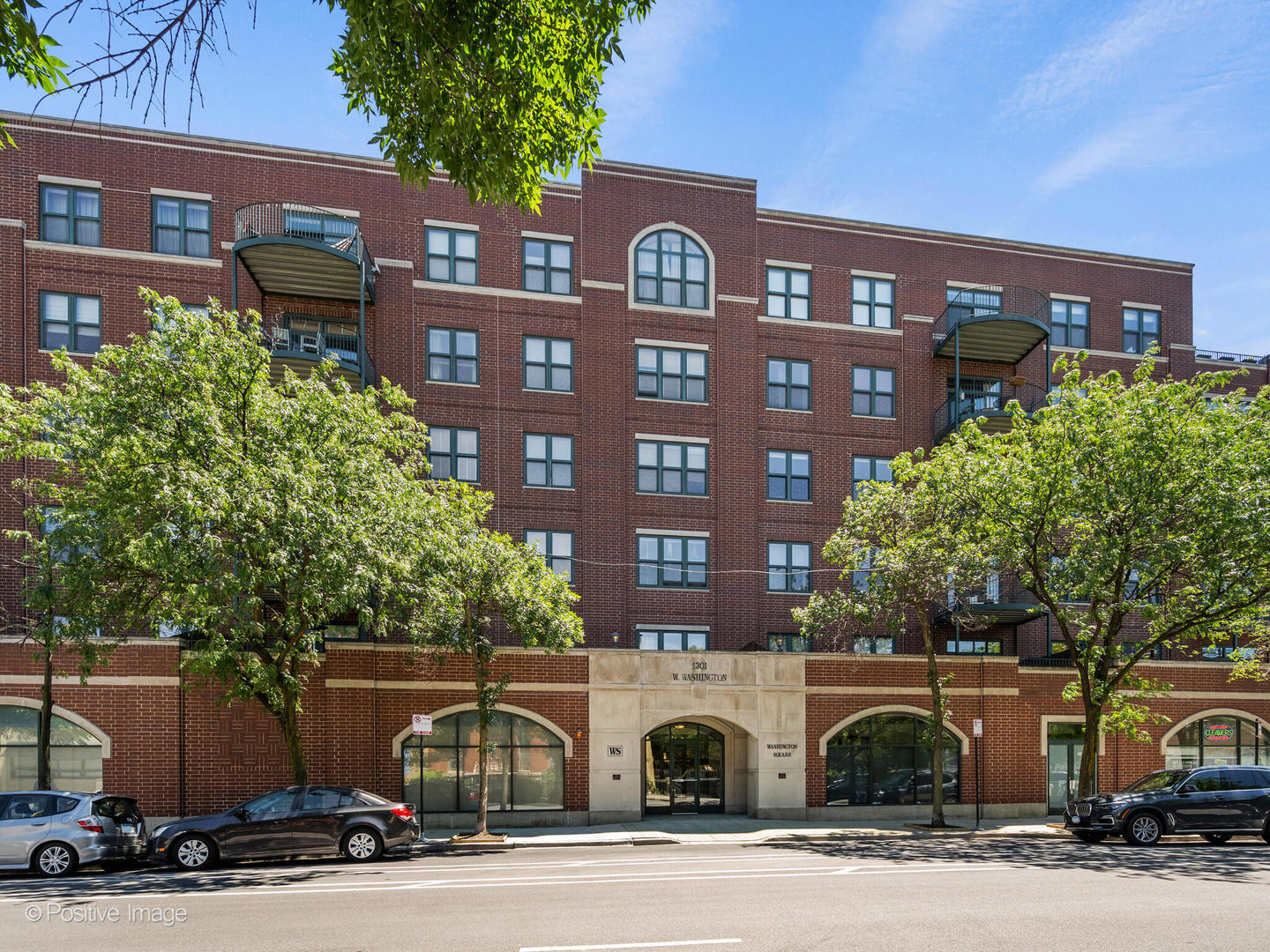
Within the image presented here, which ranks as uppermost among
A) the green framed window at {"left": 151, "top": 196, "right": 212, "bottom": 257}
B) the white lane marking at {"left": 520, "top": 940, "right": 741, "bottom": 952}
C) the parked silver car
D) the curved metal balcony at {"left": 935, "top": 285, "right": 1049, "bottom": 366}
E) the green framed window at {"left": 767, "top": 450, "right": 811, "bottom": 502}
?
the green framed window at {"left": 151, "top": 196, "right": 212, "bottom": 257}

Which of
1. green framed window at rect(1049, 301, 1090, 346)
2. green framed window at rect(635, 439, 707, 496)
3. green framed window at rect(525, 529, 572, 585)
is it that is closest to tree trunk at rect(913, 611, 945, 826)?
green framed window at rect(635, 439, 707, 496)

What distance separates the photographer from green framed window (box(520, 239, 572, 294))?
27219 mm

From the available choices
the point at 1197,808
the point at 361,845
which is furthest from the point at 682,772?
the point at 1197,808

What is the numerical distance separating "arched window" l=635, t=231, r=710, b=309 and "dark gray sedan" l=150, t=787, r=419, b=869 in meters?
16.4

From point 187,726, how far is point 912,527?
1723 cm

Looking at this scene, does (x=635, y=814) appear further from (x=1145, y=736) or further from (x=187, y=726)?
(x=1145, y=736)

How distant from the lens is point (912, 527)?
882 inches

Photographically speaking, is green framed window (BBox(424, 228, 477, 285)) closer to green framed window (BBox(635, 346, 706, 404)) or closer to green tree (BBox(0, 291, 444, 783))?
green framed window (BBox(635, 346, 706, 404))

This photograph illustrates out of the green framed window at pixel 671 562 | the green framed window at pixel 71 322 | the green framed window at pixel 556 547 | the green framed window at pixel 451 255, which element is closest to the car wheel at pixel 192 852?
the green framed window at pixel 556 547

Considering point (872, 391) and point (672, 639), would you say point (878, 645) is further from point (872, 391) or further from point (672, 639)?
point (872, 391)

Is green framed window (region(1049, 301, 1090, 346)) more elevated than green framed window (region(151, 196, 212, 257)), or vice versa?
green framed window (region(151, 196, 212, 257))

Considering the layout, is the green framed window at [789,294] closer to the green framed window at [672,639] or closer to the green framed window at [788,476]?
the green framed window at [788,476]

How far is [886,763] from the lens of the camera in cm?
2495

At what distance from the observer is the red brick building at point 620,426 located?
22.5 meters
